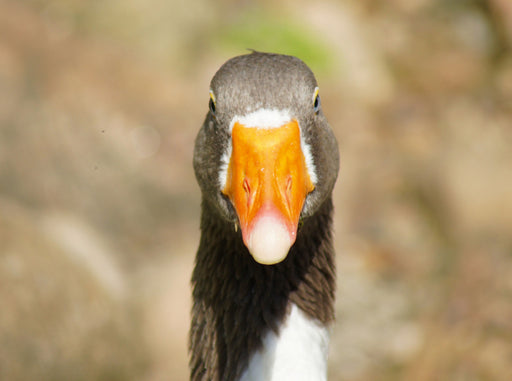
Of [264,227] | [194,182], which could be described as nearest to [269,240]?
[264,227]

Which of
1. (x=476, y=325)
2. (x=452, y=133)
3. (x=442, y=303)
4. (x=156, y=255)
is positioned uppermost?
(x=452, y=133)

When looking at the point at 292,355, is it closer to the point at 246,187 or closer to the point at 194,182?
the point at 246,187

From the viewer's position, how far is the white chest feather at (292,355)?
317 cm

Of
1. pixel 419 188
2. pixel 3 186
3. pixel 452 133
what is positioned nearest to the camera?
pixel 3 186

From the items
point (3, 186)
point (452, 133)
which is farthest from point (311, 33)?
point (3, 186)

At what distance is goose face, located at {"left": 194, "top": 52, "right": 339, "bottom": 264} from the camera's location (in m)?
2.67

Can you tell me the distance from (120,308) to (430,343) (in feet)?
10.9

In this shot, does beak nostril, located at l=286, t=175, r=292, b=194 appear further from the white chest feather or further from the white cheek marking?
the white chest feather

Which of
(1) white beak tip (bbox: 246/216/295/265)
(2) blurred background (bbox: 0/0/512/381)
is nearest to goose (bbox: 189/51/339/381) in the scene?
(1) white beak tip (bbox: 246/216/295/265)

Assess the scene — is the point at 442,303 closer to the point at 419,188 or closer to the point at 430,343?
the point at 430,343

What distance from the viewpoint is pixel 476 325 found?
6.98 meters

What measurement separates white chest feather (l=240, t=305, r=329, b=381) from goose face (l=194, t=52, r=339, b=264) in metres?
0.63

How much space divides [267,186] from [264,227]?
0.18 meters

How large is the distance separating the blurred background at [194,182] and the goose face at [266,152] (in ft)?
11.8
